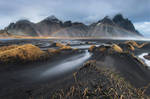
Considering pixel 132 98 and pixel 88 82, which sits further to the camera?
pixel 88 82

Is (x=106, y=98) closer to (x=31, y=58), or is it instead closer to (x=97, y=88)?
(x=97, y=88)

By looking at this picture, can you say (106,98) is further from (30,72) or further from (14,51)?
(14,51)

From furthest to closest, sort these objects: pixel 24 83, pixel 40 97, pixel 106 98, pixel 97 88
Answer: pixel 24 83 → pixel 40 97 → pixel 97 88 → pixel 106 98

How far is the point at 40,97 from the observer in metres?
5.12

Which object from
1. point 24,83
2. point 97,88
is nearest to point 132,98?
point 97,88

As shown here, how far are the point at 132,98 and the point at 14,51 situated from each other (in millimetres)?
12119

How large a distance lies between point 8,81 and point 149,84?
11.3 meters

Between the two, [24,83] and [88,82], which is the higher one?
[88,82]

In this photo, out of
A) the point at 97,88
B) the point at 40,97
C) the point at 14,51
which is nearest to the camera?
the point at 97,88

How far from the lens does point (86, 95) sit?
425 cm

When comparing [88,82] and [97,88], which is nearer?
[97,88]

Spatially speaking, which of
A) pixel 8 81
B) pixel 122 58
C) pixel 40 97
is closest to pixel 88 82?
pixel 40 97

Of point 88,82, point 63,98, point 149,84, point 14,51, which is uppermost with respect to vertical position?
point 14,51

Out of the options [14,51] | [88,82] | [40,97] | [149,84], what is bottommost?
[149,84]
